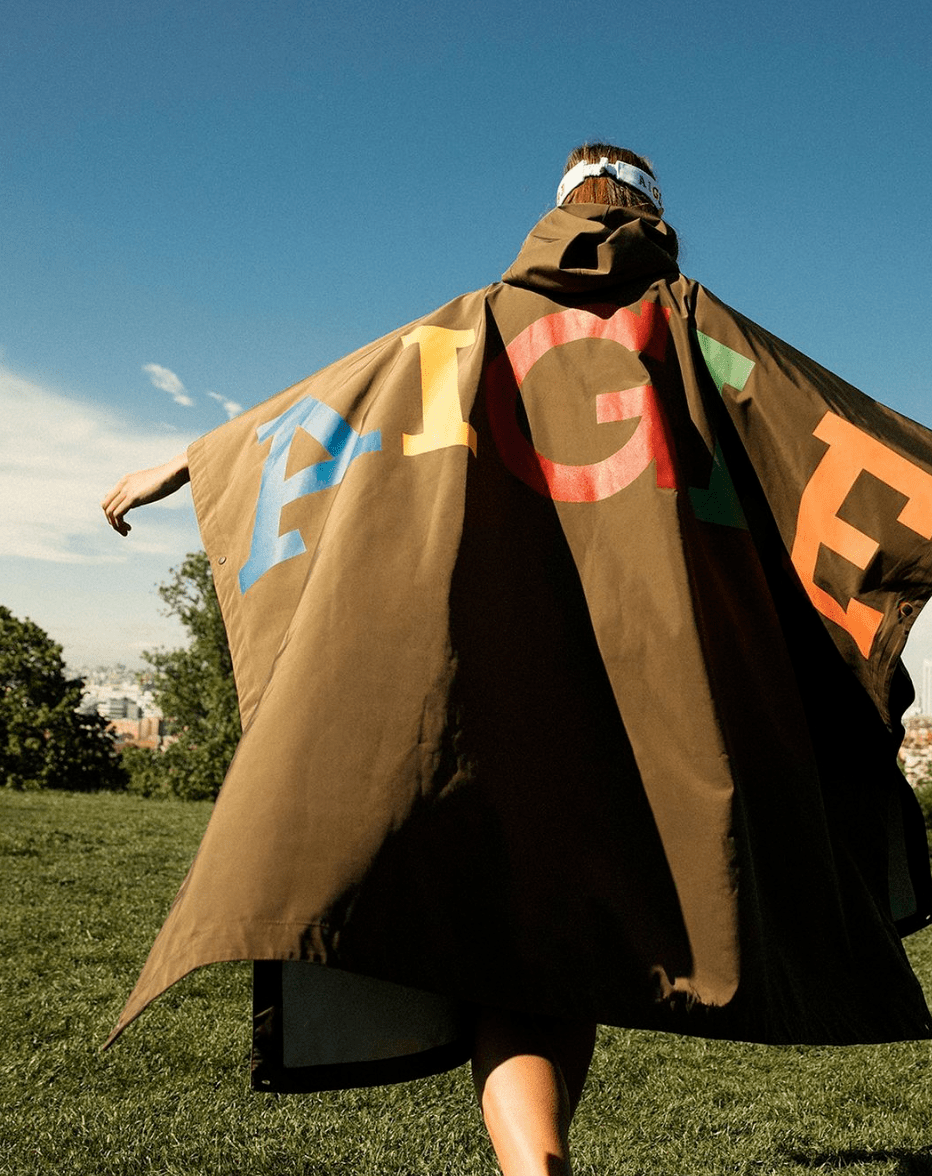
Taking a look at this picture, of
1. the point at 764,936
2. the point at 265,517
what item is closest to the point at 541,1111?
the point at 764,936

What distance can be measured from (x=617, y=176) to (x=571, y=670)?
38.8 inches

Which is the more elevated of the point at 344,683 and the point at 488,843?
the point at 344,683

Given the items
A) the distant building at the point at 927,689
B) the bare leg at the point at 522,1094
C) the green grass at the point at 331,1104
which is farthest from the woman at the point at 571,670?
the distant building at the point at 927,689

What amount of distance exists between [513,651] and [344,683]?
242 millimetres

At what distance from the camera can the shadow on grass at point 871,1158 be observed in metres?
2.71

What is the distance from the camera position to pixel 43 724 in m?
18.9

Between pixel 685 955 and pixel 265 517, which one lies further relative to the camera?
pixel 265 517

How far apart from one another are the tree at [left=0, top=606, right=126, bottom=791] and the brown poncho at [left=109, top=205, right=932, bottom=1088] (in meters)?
18.6

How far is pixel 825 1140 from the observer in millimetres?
3041

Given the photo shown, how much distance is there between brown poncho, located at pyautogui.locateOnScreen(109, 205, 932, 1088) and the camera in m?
1.30

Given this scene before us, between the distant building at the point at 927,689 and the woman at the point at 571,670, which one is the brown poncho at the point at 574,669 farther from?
the distant building at the point at 927,689

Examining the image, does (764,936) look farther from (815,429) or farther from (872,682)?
(815,429)

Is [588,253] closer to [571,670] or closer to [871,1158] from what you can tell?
[571,670]

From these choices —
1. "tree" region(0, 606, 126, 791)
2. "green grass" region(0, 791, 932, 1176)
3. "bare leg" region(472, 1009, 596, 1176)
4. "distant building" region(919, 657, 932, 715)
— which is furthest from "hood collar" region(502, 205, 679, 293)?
"distant building" region(919, 657, 932, 715)
